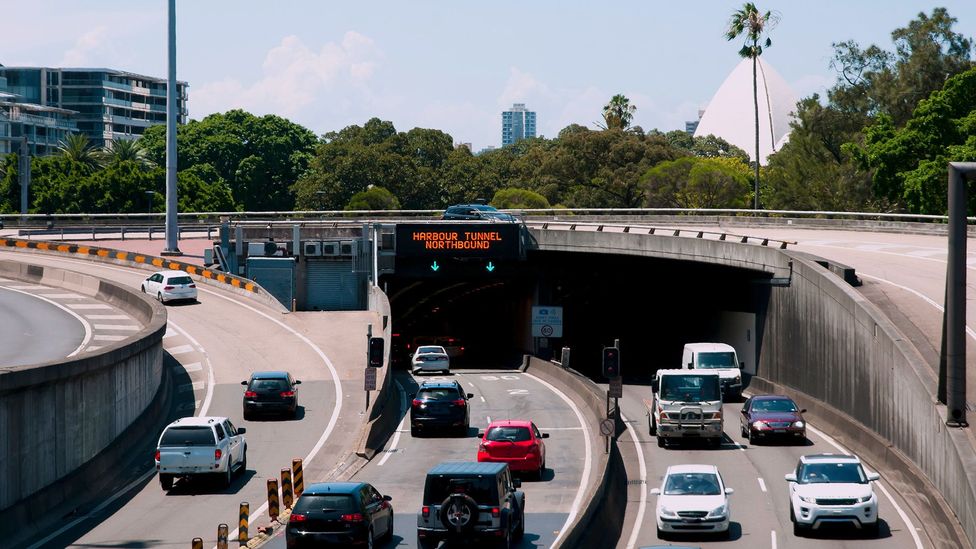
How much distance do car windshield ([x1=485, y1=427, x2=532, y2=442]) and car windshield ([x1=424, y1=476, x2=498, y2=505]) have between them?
10480 millimetres

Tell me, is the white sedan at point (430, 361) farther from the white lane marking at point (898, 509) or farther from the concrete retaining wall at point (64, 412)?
the white lane marking at point (898, 509)

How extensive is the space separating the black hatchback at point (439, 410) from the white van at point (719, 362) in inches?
474

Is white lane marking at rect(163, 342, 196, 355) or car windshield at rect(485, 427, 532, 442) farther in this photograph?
white lane marking at rect(163, 342, 196, 355)

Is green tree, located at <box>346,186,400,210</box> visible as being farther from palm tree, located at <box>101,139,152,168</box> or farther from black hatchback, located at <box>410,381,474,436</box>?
black hatchback, located at <box>410,381,474,436</box>

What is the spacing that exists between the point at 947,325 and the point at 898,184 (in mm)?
62040

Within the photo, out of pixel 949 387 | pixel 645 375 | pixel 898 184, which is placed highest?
pixel 898 184

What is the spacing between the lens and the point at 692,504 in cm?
2920

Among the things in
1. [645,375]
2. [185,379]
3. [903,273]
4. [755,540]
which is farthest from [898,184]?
[755,540]

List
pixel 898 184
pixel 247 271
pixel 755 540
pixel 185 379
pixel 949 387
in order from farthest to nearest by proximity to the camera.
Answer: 1. pixel 898 184
2. pixel 247 271
3. pixel 185 379
4. pixel 949 387
5. pixel 755 540

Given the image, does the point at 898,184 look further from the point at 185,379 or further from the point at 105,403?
the point at 105,403

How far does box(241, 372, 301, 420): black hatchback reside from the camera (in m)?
43.0

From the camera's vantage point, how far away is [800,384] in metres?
50.1

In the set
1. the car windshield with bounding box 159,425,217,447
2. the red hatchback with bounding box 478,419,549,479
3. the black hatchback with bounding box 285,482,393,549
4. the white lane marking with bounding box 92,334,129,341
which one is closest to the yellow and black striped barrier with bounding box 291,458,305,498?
the car windshield with bounding box 159,425,217,447

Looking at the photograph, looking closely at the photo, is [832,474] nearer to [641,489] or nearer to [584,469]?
[641,489]
